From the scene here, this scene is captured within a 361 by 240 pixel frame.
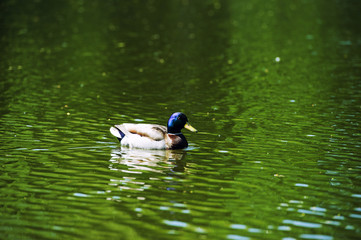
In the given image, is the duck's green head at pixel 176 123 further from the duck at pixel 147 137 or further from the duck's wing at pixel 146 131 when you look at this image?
the duck's wing at pixel 146 131

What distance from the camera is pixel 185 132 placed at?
18.9 meters

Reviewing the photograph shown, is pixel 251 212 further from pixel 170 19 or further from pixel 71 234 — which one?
pixel 170 19

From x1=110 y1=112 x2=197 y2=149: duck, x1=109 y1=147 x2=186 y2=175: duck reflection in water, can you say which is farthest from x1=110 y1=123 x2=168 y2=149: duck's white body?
x1=109 y1=147 x2=186 y2=175: duck reflection in water

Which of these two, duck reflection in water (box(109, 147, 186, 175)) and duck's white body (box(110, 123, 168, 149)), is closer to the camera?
duck reflection in water (box(109, 147, 186, 175))

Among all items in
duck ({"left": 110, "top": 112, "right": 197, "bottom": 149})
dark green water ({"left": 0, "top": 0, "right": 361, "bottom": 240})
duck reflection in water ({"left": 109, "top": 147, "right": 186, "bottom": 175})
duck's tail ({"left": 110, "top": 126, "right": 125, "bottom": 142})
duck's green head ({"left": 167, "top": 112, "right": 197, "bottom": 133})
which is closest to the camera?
dark green water ({"left": 0, "top": 0, "right": 361, "bottom": 240})

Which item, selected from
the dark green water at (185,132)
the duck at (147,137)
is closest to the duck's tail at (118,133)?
the duck at (147,137)

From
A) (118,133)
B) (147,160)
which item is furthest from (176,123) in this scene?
(147,160)

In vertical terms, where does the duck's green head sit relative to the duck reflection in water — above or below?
above

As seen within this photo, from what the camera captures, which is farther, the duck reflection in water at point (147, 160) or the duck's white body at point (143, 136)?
the duck's white body at point (143, 136)

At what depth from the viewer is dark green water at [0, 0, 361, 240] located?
11352 millimetres

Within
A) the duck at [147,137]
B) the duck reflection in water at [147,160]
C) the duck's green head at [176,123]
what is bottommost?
the duck reflection in water at [147,160]

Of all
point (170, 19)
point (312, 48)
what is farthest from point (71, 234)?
point (170, 19)

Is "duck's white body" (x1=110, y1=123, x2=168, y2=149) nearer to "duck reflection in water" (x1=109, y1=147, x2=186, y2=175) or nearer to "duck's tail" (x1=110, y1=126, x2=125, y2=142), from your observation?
"duck's tail" (x1=110, y1=126, x2=125, y2=142)

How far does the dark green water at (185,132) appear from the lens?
447 inches
